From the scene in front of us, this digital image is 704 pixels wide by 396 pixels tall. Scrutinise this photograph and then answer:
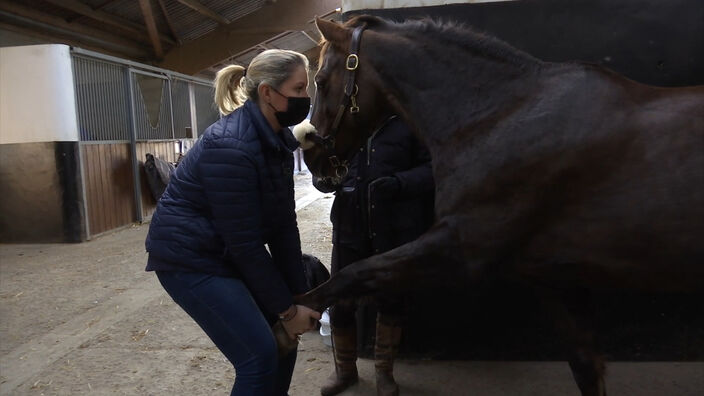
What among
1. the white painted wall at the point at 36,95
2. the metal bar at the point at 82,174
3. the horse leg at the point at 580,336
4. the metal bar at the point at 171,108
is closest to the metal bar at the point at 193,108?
the metal bar at the point at 171,108

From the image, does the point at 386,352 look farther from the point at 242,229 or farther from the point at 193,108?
the point at 193,108

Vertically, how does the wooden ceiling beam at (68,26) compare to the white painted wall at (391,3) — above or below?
above

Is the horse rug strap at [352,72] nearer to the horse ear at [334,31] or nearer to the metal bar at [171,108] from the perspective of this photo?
the horse ear at [334,31]

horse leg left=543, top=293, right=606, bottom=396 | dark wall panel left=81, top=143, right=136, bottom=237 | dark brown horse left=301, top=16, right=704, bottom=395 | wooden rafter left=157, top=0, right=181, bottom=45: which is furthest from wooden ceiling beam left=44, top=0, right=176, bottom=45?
horse leg left=543, top=293, right=606, bottom=396

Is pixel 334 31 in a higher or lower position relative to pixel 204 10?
lower

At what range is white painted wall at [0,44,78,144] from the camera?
266 inches

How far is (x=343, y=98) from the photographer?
224cm

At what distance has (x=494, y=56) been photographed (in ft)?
6.79

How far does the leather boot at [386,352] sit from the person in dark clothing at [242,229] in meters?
0.93

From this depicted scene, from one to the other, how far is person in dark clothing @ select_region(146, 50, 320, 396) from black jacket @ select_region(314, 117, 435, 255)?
81 cm

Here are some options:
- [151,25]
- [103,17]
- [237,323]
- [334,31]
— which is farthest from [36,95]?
[237,323]

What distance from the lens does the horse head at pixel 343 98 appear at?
222 cm

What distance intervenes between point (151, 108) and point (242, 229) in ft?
27.2

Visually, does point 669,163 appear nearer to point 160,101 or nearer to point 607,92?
point 607,92
